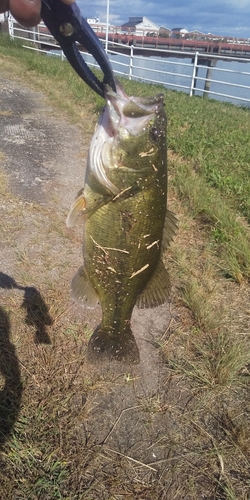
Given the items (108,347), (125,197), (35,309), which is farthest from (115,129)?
(35,309)

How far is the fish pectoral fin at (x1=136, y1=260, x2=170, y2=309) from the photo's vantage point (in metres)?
2.06

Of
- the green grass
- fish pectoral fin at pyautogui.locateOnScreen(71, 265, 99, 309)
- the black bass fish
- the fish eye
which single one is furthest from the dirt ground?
the fish eye

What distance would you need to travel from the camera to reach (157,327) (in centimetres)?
330

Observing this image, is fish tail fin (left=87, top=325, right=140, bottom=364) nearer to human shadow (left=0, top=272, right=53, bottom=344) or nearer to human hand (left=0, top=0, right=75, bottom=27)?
human shadow (left=0, top=272, right=53, bottom=344)

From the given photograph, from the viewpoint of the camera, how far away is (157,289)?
2.08 m

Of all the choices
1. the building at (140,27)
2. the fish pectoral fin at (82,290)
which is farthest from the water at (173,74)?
the building at (140,27)

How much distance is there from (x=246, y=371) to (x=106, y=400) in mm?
1052

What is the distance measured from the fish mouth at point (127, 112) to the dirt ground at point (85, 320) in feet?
5.70

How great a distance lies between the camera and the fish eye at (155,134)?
1770 mm

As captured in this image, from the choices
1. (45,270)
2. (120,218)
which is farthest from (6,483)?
(45,270)

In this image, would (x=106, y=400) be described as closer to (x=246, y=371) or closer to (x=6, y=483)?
(x=6, y=483)

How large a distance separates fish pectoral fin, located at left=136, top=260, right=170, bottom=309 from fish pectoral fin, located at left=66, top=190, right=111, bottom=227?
1.61 ft

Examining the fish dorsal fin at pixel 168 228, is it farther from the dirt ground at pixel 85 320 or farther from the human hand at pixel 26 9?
the dirt ground at pixel 85 320

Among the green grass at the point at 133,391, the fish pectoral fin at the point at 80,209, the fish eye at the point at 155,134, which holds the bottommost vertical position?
the green grass at the point at 133,391
